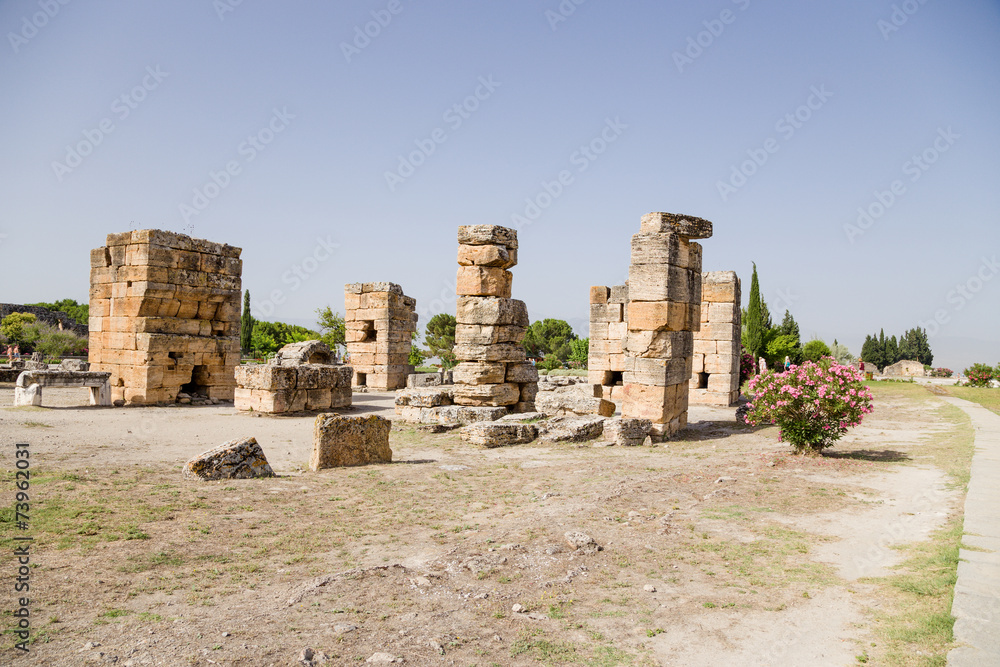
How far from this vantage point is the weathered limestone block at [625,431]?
11.8 meters

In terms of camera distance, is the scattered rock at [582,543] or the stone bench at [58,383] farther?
the stone bench at [58,383]

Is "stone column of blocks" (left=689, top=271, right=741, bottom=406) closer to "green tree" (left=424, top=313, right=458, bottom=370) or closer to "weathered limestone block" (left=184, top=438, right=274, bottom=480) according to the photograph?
"weathered limestone block" (left=184, top=438, right=274, bottom=480)

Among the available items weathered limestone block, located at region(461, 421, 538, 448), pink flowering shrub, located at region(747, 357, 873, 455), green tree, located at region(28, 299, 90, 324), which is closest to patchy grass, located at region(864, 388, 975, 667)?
pink flowering shrub, located at region(747, 357, 873, 455)

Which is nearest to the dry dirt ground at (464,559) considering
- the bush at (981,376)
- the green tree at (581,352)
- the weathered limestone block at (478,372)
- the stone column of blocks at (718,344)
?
the weathered limestone block at (478,372)

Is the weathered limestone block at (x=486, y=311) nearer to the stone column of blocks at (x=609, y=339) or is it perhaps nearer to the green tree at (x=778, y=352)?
the stone column of blocks at (x=609, y=339)

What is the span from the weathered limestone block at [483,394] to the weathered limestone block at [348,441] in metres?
4.60

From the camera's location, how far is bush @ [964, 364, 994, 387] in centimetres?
2588

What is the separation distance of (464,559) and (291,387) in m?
10.8

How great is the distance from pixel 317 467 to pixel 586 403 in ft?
23.3

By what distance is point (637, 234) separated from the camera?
43.3ft

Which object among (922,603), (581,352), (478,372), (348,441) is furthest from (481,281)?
(581,352)

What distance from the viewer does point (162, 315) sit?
16.6m

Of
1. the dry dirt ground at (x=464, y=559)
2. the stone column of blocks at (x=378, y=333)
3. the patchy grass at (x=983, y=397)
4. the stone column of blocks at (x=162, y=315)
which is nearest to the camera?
the dry dirt ground at (x=464, y=559)

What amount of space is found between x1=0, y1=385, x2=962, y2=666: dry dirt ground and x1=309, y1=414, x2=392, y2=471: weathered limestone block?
38cm
